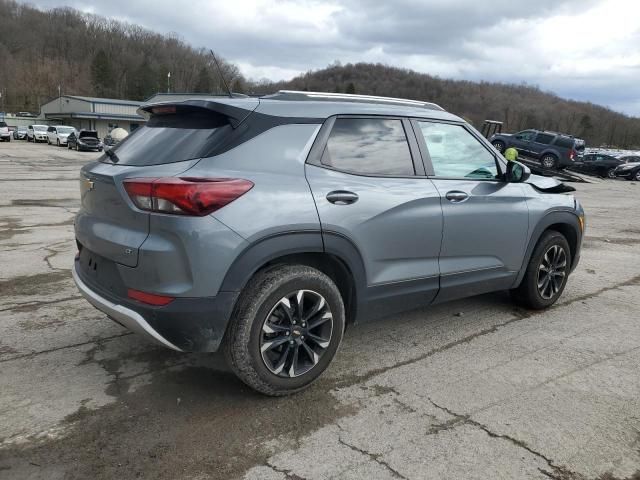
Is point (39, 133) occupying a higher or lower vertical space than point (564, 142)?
lower

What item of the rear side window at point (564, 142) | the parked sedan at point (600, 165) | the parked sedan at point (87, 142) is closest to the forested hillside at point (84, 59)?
the parked sedan at point (87, 142)

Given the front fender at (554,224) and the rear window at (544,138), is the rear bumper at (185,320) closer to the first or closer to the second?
the front fender at (554,224)

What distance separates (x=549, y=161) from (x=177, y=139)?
2595 cm

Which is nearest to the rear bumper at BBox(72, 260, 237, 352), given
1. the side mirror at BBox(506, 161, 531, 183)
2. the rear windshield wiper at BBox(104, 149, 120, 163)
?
the rear windshield wiper at BBox(104, 149, 120, 163)

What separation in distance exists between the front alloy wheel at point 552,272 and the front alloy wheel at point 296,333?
252 centimetres

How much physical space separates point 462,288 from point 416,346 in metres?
0.58

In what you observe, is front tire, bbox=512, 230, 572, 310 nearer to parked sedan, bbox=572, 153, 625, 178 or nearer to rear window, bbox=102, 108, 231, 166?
rear window, bbox=102, 108, 231, 166

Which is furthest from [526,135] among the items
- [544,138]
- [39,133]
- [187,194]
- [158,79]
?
[158,79]

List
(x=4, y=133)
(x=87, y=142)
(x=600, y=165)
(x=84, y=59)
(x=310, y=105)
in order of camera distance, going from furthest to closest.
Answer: (x=84, y=59)
(x=4, y=133)
(x=87, y=142)
(x=600, y=165)
(x=310, y=105)

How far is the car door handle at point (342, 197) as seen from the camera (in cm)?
311

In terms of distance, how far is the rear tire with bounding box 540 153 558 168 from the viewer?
25.5 m

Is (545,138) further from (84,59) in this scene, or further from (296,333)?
(84,59)

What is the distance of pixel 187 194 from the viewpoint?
8.75ft

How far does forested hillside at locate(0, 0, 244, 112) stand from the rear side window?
284 ft
